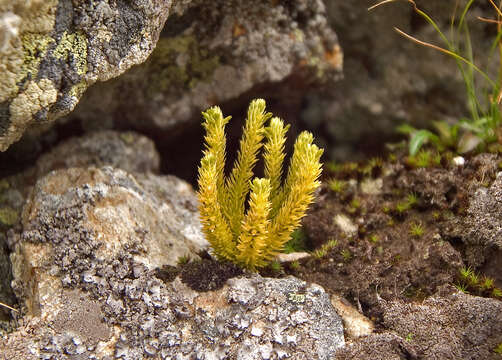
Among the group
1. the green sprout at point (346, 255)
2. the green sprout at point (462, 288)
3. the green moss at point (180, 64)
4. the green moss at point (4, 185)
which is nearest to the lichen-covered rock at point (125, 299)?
the green sprout at point (346, 255)

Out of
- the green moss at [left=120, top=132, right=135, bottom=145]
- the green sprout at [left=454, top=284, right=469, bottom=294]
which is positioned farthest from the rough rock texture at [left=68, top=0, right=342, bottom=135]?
the green sprout at [left=454, top=284, right=469, bottom=294]

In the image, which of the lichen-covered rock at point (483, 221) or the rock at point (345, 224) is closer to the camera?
the lichen-covered rock at point (483, 221)

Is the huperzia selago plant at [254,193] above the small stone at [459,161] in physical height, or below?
below

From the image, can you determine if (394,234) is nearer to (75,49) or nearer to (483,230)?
(483,230)

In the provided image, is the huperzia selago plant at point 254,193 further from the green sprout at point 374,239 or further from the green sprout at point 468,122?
the green sprout at point 468,122

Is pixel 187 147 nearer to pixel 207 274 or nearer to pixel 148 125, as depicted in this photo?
pixel 148 125

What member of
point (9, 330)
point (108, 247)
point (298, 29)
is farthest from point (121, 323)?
point (298, 29)

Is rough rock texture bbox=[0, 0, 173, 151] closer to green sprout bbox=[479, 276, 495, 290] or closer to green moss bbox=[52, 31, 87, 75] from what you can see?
green moss bbox=[52, 31, 87, 75]
